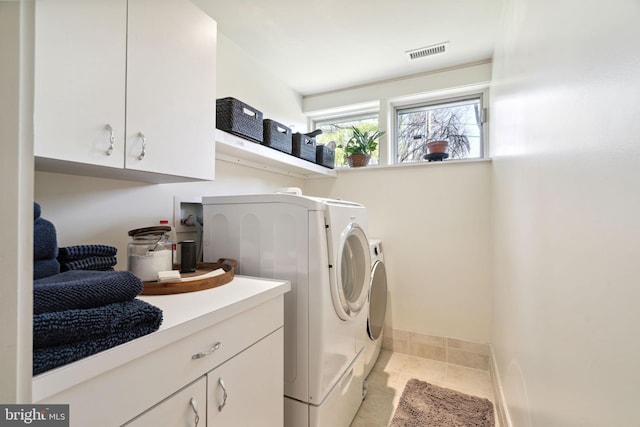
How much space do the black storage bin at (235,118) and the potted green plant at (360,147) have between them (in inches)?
46.5

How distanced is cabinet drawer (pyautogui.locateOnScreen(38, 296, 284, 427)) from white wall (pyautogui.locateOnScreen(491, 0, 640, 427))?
2.89ft

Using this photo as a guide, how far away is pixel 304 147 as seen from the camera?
218 cm

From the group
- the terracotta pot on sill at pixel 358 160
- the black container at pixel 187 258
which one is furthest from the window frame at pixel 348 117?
the black container at pixel 187 258

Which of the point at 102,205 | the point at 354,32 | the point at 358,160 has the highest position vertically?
the point at 354,32

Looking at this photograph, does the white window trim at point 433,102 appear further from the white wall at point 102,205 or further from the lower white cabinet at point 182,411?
the lower white cabinet at point 182,411

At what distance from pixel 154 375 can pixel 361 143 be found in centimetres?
233

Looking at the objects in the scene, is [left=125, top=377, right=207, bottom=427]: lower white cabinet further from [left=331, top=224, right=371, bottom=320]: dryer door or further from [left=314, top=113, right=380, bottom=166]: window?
[left=314, top=113, right=380, bottom=166]: window

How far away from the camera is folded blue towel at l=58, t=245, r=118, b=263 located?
89 centimetres

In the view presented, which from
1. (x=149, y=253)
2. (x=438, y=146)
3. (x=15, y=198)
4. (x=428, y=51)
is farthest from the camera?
(x=438, y=146)

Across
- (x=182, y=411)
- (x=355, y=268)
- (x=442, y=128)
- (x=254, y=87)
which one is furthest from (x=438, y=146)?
(x=182, y=411)

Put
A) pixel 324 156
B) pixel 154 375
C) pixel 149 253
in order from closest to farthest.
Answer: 1. pixel 154 375
2. pixel 149 253
3. pixel 324 156

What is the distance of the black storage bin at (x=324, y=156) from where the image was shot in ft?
8.08

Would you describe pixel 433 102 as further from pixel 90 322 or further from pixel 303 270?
pixel 90 322

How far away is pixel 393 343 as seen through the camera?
94.5 inches
